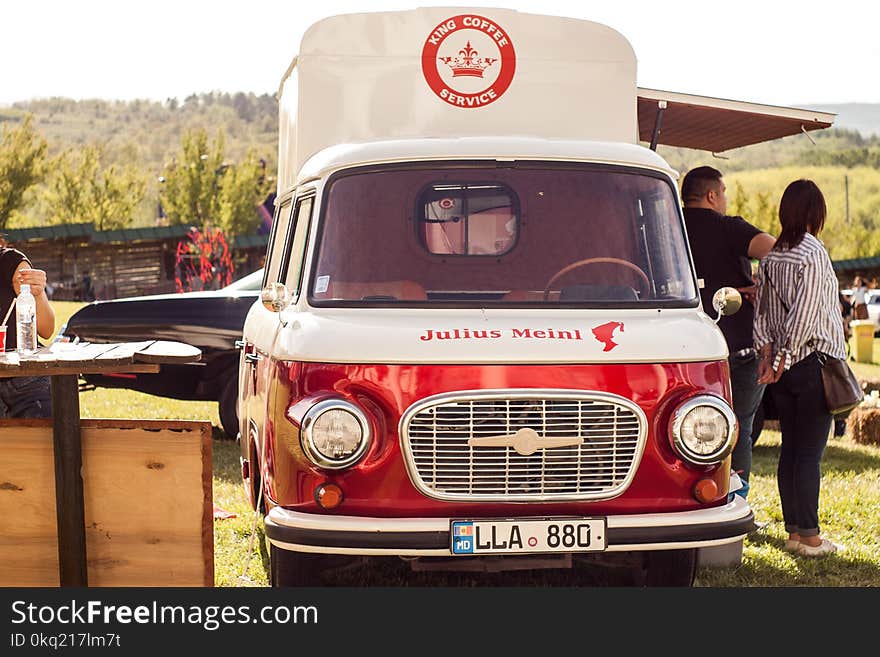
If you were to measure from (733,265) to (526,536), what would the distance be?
286 centimetres

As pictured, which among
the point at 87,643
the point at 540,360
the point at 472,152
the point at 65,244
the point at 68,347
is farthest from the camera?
the point at 65,244

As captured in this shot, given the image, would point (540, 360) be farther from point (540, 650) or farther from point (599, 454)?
point (540, 650)

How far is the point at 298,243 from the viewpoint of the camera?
227 inches

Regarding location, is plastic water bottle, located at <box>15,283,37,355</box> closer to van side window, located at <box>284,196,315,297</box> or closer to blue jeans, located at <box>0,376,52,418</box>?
Result: blue jeans, located at <box>0,376,52,418</box>

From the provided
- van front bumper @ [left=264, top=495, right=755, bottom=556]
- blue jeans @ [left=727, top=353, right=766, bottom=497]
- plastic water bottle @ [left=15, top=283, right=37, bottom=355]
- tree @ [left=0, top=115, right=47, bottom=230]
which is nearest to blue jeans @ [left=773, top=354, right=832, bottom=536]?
blue jeans @ [left=727, top=353, right=766, bottom=497]

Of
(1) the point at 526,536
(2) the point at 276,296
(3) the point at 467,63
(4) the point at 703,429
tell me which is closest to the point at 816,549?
(4) the point at 703,429

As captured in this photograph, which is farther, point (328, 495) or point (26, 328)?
point (26, 328)

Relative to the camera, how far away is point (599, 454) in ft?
16.0

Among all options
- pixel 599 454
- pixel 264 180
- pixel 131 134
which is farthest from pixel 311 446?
pixel 131 134

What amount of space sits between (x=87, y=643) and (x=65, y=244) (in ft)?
161

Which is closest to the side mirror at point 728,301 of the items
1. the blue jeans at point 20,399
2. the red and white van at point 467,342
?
the red and white van at point 467,342

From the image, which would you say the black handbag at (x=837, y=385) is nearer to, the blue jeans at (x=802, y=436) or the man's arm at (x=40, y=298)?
the blue jeans at (x=802, y=436)

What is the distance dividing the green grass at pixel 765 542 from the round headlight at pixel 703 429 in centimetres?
144

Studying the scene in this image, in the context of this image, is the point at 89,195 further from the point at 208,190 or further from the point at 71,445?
the point at 71,445
